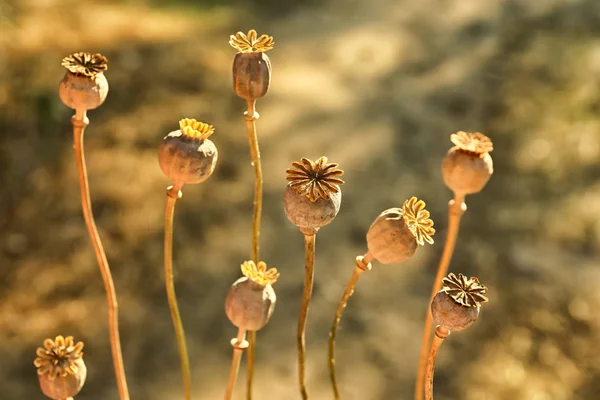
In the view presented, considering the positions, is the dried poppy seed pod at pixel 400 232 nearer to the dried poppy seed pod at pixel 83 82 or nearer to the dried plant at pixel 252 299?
the dried plant at pixel 252 299

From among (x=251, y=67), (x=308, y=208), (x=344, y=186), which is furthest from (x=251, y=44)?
(x=344, y=186)

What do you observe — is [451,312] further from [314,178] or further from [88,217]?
[88,217]

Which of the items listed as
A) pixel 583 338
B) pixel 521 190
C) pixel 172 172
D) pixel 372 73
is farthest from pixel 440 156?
pixel 172 172

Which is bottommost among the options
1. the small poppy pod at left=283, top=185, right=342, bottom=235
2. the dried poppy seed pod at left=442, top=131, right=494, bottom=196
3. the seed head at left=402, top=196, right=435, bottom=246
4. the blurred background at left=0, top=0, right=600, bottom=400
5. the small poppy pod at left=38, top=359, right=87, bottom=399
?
the small poppy pod at left=38, top=359, right=87, bottom=399

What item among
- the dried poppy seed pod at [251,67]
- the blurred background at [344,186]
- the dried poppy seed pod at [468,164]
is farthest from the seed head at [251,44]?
the blurred background at [344,186]

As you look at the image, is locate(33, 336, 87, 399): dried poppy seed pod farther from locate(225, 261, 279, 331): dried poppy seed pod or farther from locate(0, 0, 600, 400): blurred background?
locate(0, 0, 600, 400): blurred background

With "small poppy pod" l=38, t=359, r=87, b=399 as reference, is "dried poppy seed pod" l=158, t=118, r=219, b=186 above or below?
above

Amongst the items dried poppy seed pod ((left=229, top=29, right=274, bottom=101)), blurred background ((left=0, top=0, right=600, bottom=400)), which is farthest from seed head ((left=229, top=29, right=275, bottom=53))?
blurred background ((left=0, top=0, right=600, bottom=400))
